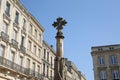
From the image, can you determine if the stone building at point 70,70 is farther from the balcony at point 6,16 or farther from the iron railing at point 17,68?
the balcony at point 6,16

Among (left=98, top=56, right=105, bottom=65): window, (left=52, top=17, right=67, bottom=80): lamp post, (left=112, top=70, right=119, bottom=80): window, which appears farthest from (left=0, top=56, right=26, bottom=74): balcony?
(left=112, top=70, right=119, bottom=80): window

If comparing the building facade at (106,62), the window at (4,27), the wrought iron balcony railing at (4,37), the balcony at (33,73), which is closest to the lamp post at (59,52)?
the wrought iron balcony railing at (4,37)

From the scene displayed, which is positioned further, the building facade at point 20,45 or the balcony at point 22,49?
the balcony at point 22,49

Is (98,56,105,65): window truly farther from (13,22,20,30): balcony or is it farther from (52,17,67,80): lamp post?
(52,17,67,80): lamp post

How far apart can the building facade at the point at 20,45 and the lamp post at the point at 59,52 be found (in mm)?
10442

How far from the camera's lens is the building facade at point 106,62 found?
37750mm

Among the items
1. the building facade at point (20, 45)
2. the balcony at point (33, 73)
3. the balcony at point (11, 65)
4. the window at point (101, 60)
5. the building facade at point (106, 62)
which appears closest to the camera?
the balcony at point (11, 65)

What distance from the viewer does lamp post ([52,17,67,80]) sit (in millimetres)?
10991

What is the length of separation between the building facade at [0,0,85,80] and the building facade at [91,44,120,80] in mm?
9892

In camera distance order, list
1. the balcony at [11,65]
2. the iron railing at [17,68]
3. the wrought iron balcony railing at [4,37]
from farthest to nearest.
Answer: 1. the wrought iron balcony railing at [4,37]
2. the iron railing at [17,68]
3. the balcony at [11,65]

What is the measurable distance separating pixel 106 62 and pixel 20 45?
19525 mm

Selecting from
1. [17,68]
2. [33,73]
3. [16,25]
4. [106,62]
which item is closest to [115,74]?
[106,62]

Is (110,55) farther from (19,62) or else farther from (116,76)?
(19,62)

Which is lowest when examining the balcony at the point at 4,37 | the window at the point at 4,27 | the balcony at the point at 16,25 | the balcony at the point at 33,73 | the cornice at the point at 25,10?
the balcony at the point at 33,73
